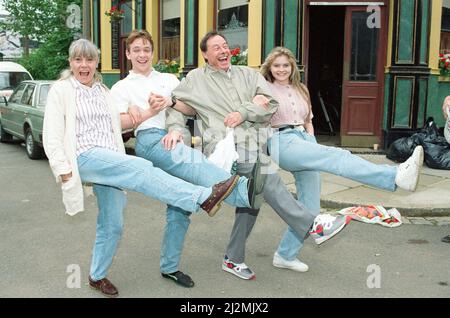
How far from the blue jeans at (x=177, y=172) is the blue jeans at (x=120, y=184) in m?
0.22

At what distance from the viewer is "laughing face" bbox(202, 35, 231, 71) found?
4098 millimetres

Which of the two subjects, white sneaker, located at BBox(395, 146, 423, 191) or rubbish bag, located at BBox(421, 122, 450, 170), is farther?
rubbish bag, located at BBox(421, 122, 450, 170)

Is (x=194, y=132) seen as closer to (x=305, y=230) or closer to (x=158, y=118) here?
(x=158, y=118)

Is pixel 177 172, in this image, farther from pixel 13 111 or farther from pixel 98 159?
pixel 13 111

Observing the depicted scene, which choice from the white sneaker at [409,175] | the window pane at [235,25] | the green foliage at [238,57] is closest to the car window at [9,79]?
the window pane at [235,25]

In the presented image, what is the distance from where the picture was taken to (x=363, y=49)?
35.1 feet

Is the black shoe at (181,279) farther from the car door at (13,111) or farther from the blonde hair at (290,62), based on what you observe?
the car door at (13,111)

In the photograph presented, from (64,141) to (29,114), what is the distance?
769 cm

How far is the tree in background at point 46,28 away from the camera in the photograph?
70.1ft

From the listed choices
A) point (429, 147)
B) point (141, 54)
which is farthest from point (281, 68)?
point (429, 147)

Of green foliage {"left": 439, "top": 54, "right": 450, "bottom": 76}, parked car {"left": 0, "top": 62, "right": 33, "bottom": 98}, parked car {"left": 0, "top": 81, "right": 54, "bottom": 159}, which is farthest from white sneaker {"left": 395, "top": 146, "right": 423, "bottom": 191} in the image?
parked car {"left": 0, "top": 62, "right": 33, "bottom": 98}

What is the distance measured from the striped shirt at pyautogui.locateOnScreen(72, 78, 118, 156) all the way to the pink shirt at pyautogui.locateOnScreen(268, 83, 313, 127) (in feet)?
4.38

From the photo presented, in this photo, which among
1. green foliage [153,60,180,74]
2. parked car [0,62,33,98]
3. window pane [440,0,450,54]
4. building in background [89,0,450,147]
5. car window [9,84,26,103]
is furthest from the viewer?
parked car [0,62,33,98]

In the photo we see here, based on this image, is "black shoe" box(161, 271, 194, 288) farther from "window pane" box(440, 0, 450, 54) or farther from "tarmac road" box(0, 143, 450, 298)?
"window pane" box(440, 0, 450, 54)
